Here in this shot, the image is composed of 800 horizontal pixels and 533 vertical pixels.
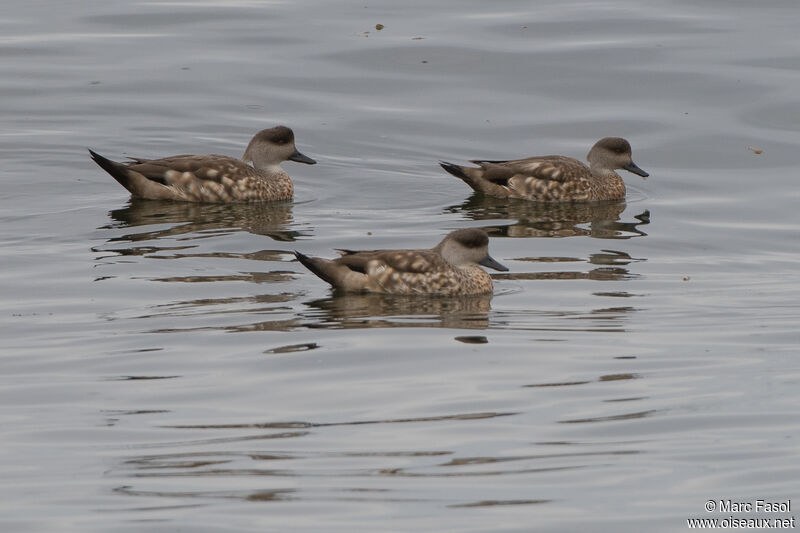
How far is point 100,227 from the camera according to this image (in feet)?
51.8

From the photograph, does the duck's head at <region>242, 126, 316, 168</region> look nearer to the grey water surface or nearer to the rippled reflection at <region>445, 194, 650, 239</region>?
the grey water surface

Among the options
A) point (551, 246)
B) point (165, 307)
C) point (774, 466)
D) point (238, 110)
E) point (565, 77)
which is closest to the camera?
point (774, 466)

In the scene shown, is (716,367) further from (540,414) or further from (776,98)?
(776,98)

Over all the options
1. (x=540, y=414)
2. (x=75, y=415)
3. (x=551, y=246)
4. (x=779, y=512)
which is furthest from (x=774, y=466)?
(x=551, y=246)

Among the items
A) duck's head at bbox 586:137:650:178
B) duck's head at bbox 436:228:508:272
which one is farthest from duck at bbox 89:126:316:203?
duck's head at bbox 436:228:508:272

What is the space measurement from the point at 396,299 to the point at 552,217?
464cm

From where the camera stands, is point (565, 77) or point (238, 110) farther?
point (565, 77)

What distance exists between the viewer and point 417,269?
43.6ft

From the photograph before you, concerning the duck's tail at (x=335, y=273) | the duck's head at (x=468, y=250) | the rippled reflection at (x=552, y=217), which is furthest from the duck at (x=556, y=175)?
the duck's tail at (x=335, y=273)

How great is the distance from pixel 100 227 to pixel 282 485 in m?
8.37

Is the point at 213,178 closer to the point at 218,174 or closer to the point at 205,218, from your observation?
the point at 218,174

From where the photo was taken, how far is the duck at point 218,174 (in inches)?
683

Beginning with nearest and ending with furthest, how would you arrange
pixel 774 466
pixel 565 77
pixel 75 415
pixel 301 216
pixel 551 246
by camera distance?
pixel 774 466 → pixel 75 415 → pixel 551 246 → pixel 301 216 → pixel 565 77

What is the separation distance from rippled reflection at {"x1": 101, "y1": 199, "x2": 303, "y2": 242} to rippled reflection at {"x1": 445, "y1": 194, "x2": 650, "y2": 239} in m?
1.99
